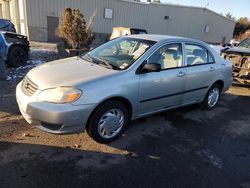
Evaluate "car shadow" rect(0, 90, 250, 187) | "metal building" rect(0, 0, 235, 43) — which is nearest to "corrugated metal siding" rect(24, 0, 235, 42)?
"metal building" rect(0, 0, 235, 43)

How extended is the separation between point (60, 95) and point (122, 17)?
2161cm

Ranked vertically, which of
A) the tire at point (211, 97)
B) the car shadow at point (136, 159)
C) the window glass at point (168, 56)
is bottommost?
the car shadow at point (136, 159)

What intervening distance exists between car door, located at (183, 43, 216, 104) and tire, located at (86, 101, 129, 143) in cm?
158

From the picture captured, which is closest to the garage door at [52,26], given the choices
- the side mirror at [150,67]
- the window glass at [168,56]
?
the window glass at [168,56]

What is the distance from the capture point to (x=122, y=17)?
23359 mm

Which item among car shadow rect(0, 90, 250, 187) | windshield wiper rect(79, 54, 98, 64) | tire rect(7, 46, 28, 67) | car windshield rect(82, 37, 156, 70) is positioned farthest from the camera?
tire rect(7, 46, 28, 67)

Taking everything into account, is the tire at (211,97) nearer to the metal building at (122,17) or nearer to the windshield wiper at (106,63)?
the windshield wiper at (106,63)

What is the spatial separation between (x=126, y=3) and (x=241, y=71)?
17557 mm

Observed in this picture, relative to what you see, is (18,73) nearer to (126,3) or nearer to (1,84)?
A: (1,84)

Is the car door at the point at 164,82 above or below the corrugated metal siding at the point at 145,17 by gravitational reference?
below

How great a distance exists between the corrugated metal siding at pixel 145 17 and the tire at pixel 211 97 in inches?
677

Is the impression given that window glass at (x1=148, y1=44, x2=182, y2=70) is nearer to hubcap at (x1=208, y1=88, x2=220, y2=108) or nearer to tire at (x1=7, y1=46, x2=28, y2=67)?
hubcap at (x1=208, y1=88, x2=220, y2=108)

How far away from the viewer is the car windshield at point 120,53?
3896mm

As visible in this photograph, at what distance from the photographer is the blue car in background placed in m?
8.11
